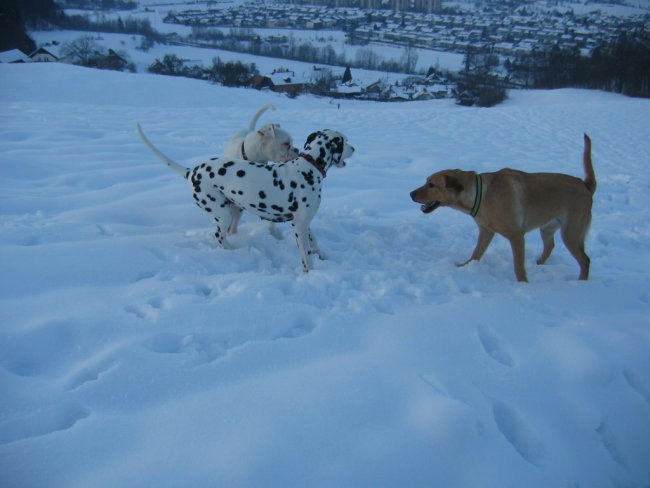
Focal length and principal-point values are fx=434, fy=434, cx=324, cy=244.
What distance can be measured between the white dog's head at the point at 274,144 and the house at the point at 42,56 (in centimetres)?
3041

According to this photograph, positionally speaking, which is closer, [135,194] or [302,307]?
[302,307]

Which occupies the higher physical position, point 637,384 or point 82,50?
point 82,50

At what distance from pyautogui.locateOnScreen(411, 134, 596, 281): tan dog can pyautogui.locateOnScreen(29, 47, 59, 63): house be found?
32339 millimetres

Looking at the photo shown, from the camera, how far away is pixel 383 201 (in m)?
7.18

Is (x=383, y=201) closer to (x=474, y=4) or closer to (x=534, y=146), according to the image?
(x=534, y=146)

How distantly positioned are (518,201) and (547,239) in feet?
3.23

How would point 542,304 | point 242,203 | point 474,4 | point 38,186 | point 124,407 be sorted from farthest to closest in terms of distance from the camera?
point 474,4
point 38,186
point 242,203
point 542,304
point 124,407

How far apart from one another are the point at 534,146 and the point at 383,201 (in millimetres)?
9186

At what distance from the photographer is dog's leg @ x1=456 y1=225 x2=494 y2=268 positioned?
203 inches

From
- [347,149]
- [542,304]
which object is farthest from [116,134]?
[542,304]

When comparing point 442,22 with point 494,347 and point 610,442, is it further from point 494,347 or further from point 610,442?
point 610,442

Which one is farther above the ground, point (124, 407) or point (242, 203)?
point (242, 203)

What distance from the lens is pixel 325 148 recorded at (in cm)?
482

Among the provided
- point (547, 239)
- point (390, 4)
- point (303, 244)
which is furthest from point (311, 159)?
point (390, 4)
